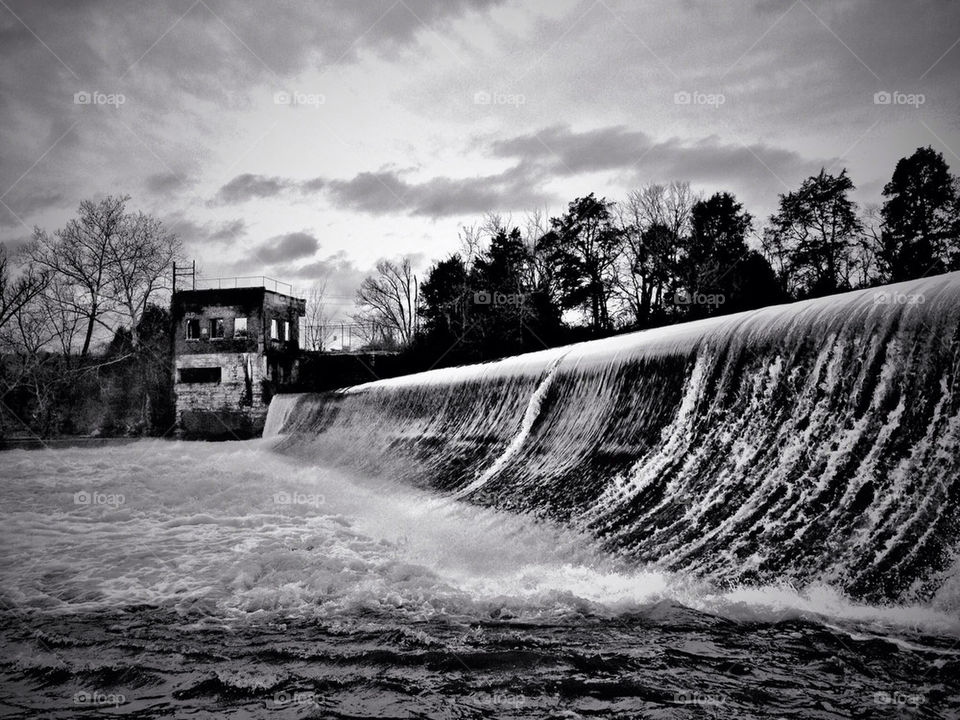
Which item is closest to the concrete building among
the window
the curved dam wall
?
the window

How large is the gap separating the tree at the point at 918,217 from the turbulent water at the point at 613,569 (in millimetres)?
21082

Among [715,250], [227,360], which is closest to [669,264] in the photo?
[715,250]

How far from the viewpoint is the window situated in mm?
26844

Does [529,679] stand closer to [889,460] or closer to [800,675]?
[800,675]

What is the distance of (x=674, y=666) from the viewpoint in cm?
226

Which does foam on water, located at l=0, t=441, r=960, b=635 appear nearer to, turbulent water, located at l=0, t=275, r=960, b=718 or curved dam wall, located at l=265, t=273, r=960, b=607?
turbulent water, located at l=0, t=275, r=960, b=718

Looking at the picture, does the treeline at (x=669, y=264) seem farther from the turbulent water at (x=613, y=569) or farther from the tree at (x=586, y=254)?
the turbulent water at (x=613, y=569)

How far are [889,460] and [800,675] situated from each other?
161 cm

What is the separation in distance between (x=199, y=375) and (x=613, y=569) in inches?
1060

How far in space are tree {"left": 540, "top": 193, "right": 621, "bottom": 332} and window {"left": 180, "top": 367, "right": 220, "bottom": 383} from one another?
55.9ft

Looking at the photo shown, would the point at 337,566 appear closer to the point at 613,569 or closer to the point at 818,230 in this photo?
the point at 613,569

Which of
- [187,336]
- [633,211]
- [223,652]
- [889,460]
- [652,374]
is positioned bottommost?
[223,652]

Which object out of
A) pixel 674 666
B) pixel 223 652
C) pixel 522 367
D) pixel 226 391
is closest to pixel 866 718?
pixel 674 666

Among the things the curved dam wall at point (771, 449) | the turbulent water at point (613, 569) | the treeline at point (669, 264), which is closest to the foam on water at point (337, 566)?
the turbulent water at point (613, 569)
